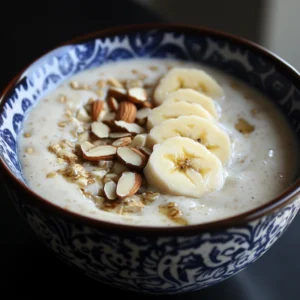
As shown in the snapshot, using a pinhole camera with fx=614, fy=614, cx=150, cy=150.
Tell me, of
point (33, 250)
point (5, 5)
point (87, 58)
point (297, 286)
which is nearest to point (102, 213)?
point (33, 250)

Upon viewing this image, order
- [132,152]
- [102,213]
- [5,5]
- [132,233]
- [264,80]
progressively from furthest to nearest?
1. [5,5]
2. [264,80]
3. [132,152]
4. [102,213]
5. [132,233]

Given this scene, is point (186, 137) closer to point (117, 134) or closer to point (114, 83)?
point (117, 134)

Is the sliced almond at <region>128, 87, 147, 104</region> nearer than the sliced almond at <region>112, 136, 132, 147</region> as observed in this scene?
No

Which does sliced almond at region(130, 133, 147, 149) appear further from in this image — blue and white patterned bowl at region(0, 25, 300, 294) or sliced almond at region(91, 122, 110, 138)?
blue and white patterned bowl at region(0, 25, 300, 294)

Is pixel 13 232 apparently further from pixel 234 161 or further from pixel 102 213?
pixel 234 161

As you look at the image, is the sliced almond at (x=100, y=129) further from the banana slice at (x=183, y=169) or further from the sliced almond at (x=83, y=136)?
the banana slice at (x=183, y=169)

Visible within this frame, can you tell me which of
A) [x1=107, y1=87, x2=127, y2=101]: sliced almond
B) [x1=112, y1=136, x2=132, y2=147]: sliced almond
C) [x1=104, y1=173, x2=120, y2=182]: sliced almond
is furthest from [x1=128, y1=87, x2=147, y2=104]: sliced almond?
[x1=104, y1=173, x2=120, y2=182]: sliced almond

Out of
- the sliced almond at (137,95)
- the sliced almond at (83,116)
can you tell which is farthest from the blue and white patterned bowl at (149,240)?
the sliced almond at (137,95)
